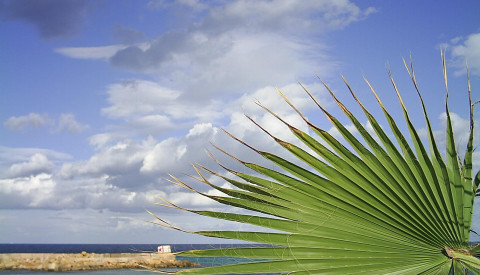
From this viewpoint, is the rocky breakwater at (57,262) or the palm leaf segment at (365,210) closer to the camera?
the palm leaf segment at (365,210)

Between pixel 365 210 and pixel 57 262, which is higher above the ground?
pixel 365 210

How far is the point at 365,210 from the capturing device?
109 inches

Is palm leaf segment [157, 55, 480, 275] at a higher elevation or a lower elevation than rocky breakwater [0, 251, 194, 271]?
higher

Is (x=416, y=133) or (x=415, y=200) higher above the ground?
(x=416, y=133)

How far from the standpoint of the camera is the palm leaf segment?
2662 millimetres

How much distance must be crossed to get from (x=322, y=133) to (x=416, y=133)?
528 mm

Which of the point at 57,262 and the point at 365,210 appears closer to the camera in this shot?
the point at 365,210

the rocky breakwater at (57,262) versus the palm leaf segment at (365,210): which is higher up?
the palm leaf segment at (365,210)

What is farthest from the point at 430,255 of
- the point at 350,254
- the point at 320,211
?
the point at 320,211

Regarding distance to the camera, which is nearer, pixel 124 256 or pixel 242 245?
pixel 242 245

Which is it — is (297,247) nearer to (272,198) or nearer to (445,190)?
(272,198)

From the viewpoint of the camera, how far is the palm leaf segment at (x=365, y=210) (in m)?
2.66

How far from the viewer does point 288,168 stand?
2.81 m

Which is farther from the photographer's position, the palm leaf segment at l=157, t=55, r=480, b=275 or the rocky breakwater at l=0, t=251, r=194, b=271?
the rocky breakwater at l=0, t=251, r=194, b=271
